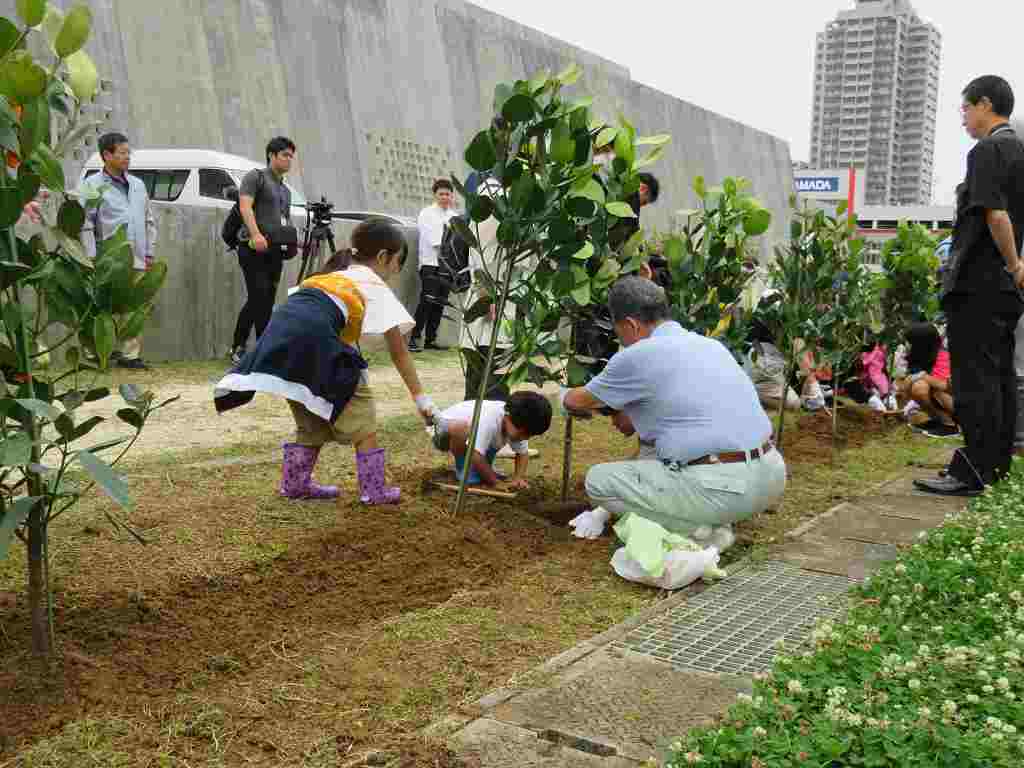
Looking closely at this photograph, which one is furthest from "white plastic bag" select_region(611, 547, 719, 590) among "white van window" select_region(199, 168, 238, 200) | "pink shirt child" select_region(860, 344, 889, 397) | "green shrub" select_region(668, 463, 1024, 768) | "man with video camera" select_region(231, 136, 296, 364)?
"white van window" select_region(199, 168, 238, 200)

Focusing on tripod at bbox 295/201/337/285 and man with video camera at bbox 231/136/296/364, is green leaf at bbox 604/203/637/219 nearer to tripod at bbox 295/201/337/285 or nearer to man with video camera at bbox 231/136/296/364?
man with video camera at bbox 231/136/296/364

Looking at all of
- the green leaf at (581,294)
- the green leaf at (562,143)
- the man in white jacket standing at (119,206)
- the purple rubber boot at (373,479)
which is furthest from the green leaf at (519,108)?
the man in white jacket standing at (119,206)

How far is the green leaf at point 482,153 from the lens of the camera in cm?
427

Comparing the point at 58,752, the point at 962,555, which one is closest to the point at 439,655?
the point at 58,752

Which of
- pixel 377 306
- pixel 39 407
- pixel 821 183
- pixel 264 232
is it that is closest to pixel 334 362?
pixel 377 306

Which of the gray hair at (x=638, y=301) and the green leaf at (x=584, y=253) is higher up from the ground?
the green leaf at (x=584, y=253)

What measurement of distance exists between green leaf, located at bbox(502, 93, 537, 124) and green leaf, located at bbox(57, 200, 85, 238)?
1937mm

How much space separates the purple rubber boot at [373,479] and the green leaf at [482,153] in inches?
54.8

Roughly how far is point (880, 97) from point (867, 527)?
86645 mm

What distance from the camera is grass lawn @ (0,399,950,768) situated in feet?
8.38

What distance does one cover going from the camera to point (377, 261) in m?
4.92

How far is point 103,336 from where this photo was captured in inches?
102

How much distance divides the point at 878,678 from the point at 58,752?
6.33 ft

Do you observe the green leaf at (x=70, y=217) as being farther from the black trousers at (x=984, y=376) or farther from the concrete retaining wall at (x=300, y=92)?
the concrete retaining wall at (x=300, y=92)
